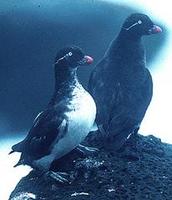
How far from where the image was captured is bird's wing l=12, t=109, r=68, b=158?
337 cm

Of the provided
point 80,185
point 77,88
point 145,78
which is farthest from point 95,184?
point 145,78

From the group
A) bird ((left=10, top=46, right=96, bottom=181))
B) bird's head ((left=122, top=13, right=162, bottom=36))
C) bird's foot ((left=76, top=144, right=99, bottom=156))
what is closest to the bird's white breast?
bird ((left=10, top=46, right=96, bottom=181))

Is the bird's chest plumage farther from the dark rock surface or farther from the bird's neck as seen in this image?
the dark rock surface

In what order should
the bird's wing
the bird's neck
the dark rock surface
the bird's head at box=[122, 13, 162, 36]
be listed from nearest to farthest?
the dark rock surface < the bird's wing < the bird's neck < the bird's head at box=[122, 13, 162, 36]

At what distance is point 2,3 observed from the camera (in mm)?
5191

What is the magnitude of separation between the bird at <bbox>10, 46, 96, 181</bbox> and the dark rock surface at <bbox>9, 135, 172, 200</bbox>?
10 cm

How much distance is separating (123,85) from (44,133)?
2.28ft

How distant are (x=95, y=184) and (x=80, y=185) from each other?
3.8 inches

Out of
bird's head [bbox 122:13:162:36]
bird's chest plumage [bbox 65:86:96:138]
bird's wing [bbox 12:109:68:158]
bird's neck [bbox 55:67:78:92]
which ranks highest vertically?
bird's head [bbox 122:13:162:36]

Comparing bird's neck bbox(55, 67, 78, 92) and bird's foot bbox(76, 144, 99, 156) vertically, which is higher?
bird's neck bbox(55, 67, 78, 92)

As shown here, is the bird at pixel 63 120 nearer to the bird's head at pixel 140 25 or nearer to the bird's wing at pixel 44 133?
the bird's wing at pixel 44 133

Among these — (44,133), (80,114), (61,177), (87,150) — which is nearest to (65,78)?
(80,114)

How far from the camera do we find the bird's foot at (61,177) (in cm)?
338

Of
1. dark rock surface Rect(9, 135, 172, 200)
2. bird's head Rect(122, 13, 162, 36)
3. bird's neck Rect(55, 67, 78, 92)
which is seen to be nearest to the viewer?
dark rock surface Rect(9, 135, 172, 200)
